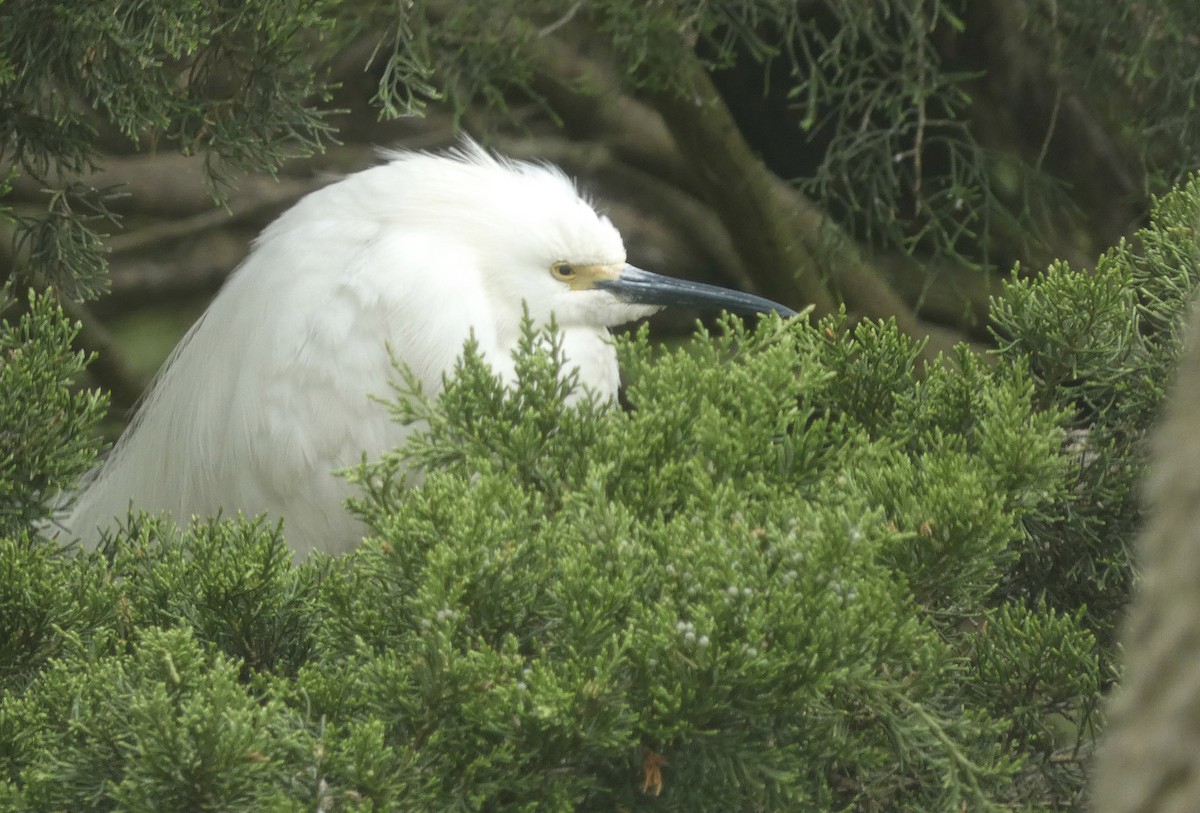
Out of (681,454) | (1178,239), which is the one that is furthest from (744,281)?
(681,454)

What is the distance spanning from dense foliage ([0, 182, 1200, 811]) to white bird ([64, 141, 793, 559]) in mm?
652

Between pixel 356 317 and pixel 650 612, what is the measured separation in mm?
1022

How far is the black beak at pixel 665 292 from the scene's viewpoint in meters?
1.72

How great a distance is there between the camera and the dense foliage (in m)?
0.74

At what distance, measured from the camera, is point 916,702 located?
841 millimetres

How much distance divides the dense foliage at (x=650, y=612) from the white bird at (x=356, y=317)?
0.65 metres

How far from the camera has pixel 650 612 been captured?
75 centimetres

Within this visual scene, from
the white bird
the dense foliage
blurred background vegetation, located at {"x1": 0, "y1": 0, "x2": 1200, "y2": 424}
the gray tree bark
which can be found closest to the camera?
the gray tree bark

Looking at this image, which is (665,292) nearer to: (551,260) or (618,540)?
(551,260)

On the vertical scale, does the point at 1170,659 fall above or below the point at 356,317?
above

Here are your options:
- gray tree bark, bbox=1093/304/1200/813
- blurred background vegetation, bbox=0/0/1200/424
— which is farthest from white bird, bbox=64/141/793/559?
gray tree bark, bbox=1093/304/1200/813

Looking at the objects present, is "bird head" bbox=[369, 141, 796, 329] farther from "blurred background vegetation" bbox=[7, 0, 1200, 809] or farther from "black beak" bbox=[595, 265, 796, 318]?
"blurred background vegetation" bbox=[7, 0, 1200, 809]

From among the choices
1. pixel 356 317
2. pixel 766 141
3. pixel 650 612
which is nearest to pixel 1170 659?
pixel 650 612

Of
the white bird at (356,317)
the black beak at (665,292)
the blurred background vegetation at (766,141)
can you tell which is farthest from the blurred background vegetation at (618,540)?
the black beak at (665,292)
